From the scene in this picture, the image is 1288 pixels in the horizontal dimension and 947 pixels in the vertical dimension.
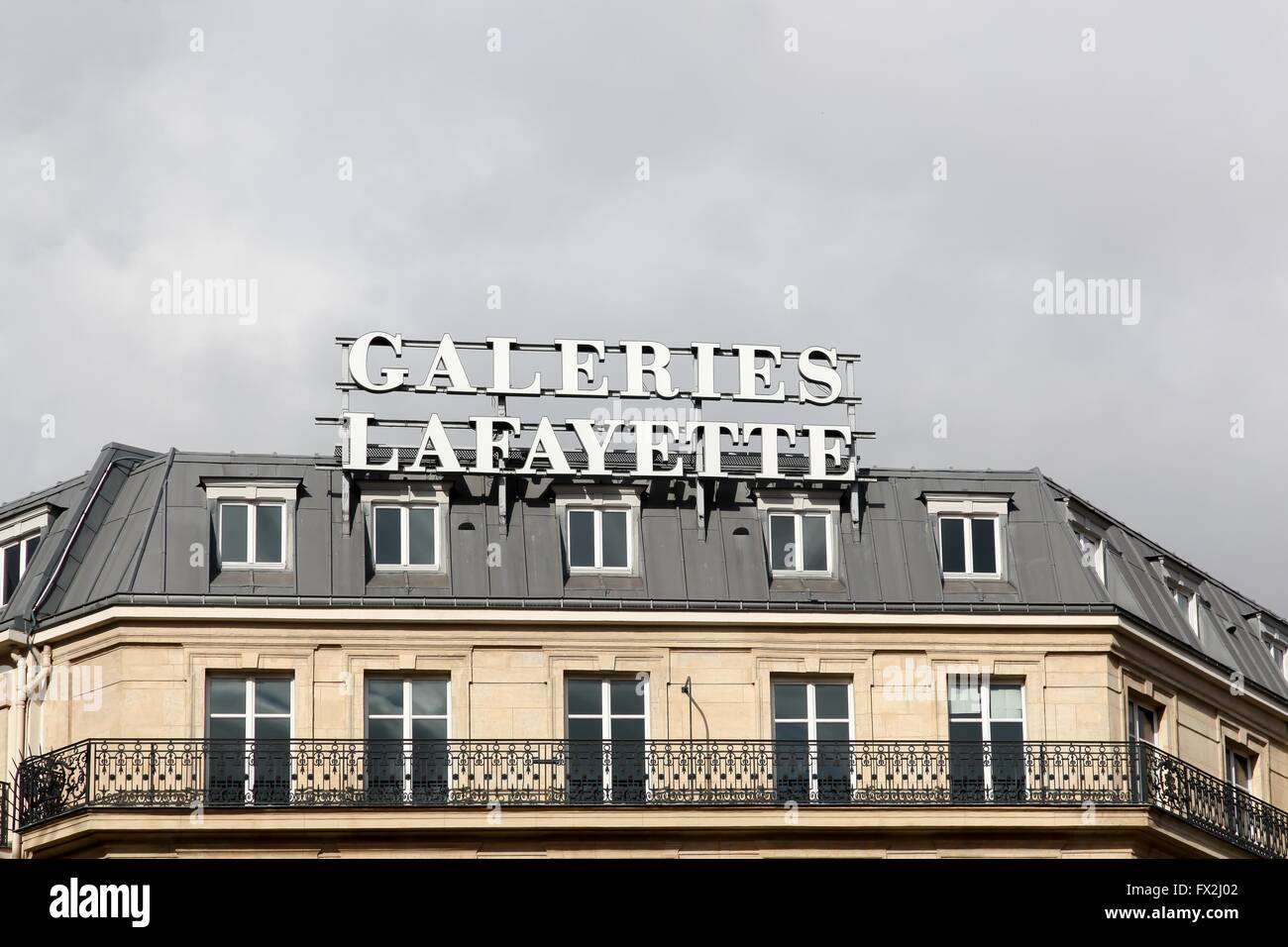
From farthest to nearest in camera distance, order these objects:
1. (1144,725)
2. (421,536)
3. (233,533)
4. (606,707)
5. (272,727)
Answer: (1144,725), (421,536), (233,533), (606,707), (272,727)

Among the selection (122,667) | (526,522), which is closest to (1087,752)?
(526,522)

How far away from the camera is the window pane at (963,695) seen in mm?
45375

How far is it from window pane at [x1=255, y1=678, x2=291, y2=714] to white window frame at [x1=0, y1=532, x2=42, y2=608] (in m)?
5.29

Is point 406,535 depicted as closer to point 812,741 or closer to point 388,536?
point 388,536

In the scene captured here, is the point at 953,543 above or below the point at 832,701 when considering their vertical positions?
above

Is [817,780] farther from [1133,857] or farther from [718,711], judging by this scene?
[1133,857]

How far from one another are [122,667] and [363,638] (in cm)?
388

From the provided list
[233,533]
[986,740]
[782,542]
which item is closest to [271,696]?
[233,533]

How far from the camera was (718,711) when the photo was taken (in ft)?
147

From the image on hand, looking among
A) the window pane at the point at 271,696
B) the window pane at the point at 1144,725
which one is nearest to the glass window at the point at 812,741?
the window pane at the point at 1144,725

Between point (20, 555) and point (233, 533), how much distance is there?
4.53 metres

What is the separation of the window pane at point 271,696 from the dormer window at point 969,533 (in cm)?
1143

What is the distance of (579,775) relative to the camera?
43750 millimetres
